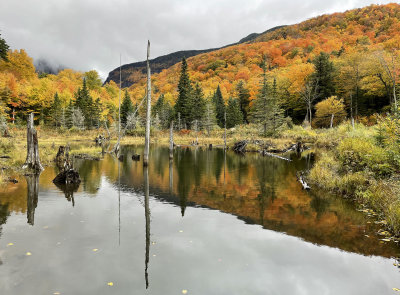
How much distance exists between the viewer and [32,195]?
11.5m

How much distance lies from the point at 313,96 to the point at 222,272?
58.5 m

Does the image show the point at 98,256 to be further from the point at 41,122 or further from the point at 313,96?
the point at 41,122

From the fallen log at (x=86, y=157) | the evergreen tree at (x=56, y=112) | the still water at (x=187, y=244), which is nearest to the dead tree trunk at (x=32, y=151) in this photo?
the still water at (x=187, y=244)

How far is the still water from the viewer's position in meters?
5.18

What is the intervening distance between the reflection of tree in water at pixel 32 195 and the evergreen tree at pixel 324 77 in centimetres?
5773

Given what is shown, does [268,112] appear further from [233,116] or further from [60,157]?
[60,157]

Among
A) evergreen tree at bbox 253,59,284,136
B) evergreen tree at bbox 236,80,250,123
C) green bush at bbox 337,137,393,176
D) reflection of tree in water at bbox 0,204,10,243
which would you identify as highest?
evergreen tree at bbox 236,80,250,123

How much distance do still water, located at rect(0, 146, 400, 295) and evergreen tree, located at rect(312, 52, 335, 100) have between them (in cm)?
5217

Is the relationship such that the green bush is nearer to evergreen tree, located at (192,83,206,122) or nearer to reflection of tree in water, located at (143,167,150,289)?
reflection of tree in water, located at (143,167,150,289)

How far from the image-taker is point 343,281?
17.7ft

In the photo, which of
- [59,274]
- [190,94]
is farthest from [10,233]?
[190,94]

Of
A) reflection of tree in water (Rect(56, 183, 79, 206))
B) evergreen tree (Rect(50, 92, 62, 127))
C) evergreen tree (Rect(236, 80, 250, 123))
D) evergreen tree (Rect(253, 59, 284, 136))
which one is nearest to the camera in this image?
reflection of tree in water (Rect(56, 183, 79, 206))

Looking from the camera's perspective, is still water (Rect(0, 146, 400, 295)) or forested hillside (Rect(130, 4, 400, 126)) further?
forested hillside (Rect(130, 4, 400, 126))

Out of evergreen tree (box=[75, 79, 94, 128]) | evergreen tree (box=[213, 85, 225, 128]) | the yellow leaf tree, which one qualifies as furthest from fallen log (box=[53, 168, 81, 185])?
evergreen tree (box=[75, 79, 94, 128])
